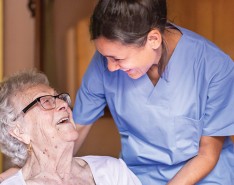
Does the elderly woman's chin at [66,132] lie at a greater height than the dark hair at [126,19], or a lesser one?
lesser

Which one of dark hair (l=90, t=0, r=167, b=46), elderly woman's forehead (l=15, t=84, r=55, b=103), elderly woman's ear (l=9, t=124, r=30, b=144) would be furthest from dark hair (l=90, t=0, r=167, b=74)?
elderly woman's ear (l=9, t=124, r=30, b=144)

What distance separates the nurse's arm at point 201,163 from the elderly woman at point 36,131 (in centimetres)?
38

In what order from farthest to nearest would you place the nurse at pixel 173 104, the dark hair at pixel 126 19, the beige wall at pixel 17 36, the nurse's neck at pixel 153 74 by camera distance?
the beige wall at pixel 17 36 → the nurse's neck at pixel 153 74 → the nurse at pixel 173 104 → the dark hair at pixel 126 19

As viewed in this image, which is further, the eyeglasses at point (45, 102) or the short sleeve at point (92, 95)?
the short sleeve at point (92, 95)

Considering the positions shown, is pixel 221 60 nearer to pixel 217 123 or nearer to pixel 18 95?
pixel 217 123

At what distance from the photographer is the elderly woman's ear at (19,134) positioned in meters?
1.60

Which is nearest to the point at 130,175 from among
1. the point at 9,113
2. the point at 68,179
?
the point at 68,179

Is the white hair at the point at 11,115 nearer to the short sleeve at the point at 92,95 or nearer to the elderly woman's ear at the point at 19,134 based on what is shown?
the elderly woman's ear at the point at 19,134

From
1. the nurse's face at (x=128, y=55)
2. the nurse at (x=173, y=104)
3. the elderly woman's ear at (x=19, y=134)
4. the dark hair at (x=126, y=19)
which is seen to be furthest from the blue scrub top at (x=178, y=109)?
the elderly woman's ear at (x=19, y=134)

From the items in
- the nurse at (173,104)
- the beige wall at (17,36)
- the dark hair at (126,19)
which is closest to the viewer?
the dark hair at (126,19)

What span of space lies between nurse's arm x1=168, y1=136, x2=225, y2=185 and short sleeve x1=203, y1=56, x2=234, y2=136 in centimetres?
4

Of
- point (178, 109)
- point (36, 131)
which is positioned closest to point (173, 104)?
point (178, 109)

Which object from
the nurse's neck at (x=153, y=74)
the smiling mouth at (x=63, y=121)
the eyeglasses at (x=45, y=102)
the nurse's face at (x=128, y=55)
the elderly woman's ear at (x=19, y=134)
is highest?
the nurse's face at (x=128, y=55)

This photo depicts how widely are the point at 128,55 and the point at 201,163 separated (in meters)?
0.45
